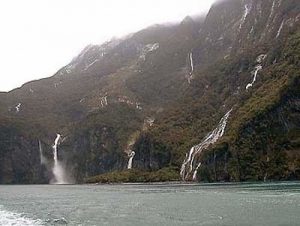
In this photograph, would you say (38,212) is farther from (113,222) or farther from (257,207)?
(257,207)

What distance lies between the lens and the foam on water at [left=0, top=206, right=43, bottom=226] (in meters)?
75.4

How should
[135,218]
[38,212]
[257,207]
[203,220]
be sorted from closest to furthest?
[203,220]
[135,218]
[257,207]
[38,212]

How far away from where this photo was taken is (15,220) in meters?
80.2

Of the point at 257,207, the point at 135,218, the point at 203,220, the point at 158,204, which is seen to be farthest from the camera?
the point at 158,204

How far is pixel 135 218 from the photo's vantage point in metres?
78.3

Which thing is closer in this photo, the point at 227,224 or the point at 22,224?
the point at 227,224

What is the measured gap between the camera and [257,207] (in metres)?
85.2

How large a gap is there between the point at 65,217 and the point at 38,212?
40.7ft

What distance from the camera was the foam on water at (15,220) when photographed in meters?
75.4

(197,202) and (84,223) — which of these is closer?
(84,223)

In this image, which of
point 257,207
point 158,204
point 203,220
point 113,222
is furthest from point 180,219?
point 158,204

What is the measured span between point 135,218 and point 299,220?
22.2 metres

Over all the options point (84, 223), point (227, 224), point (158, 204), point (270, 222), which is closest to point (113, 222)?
point (84, 223)

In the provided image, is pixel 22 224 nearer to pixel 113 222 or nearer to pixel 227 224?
pixel 113 222
